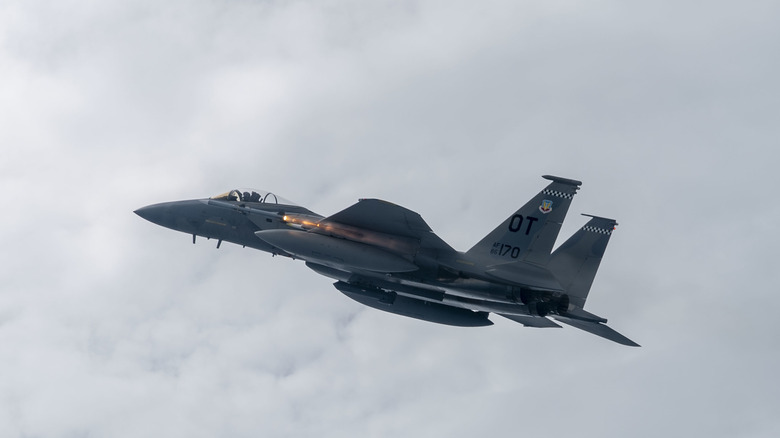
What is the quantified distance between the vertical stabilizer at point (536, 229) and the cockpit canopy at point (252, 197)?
8090 millimetres

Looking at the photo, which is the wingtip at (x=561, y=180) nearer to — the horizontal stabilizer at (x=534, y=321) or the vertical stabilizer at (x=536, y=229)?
the vertical stabilizer at (x=536, y=229)

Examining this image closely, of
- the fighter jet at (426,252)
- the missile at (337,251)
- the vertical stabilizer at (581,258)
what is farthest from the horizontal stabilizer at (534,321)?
the missile at (337,251)

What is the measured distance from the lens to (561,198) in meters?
28.9

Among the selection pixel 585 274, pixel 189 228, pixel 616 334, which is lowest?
pixel 189 228

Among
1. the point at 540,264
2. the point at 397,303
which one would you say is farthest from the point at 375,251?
the point at 540,264

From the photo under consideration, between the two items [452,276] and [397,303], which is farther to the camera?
[397,303]

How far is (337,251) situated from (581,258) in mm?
9877

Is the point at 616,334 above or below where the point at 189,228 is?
above

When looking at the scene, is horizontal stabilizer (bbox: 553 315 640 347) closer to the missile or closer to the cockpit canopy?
the missile

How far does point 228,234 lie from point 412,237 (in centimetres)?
761

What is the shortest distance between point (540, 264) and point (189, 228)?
13.8 metres

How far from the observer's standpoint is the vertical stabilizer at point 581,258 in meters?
30.3

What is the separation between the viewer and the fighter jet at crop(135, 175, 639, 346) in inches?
1085

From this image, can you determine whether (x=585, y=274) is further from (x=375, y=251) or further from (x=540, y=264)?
(x=375, y=251)
